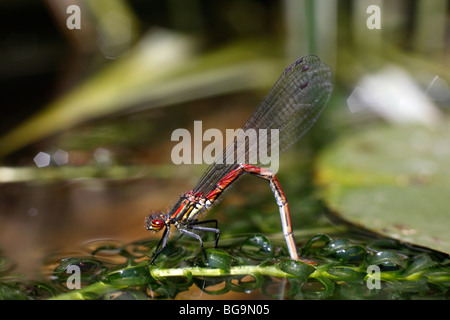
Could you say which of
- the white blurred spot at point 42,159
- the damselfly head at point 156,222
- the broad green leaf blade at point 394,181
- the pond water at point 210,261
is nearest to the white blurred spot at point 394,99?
the broad green leaf blade at point 394,181

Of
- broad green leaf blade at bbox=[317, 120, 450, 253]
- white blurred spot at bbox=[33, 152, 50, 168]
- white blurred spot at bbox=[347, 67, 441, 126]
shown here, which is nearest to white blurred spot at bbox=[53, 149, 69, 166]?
white blurred spot at bbox=[33, 152, 50, 168]

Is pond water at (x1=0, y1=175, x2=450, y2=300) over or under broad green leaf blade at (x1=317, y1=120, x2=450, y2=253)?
under

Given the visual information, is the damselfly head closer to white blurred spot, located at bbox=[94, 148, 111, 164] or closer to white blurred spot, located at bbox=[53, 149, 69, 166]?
white blurred spot, located at bbox=[94, 148, 111, 164]

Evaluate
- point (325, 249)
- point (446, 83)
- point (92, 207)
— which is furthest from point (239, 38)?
point (325, 249)

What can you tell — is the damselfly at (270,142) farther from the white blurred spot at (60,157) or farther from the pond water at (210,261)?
A: the white blurred spot at (60,157)

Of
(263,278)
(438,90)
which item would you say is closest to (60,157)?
(263,278)

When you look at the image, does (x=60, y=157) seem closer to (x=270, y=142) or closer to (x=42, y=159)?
(x=42, y=159)
